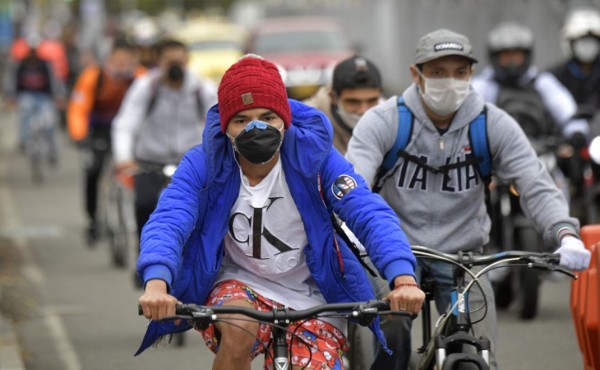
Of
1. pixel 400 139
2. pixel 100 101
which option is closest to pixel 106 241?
pixel 100 101

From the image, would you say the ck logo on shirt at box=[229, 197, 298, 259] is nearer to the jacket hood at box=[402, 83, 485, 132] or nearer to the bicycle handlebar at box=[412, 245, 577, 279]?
the bicycle handlebar at box=[412, 245, 577, 279]

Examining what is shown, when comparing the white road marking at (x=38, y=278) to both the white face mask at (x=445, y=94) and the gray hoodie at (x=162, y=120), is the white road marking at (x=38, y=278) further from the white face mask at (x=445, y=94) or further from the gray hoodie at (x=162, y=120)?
the white face mask at (x=445, y=94)

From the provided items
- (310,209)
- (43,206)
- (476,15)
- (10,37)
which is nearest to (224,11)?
(10,37)

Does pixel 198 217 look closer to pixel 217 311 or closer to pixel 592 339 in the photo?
pixel 217 311

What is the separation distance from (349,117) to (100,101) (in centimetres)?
714

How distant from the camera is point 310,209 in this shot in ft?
18.0

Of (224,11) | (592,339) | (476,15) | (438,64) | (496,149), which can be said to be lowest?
(592,339)

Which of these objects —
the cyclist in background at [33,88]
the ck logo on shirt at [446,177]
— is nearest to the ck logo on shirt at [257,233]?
the ck logo on shirt at [446,177]

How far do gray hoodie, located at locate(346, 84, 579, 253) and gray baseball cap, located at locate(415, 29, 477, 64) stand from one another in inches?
8.6

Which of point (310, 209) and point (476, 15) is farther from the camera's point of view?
point (476, 15)

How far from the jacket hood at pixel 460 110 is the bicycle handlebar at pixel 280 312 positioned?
65.1 inches

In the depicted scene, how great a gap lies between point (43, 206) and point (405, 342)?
14.2m

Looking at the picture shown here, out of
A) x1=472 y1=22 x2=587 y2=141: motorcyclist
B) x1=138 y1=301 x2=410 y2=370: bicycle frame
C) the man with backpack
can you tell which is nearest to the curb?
the man with backpack

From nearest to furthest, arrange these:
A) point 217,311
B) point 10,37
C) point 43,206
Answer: point 217,311
point 43,206
point 10,37
